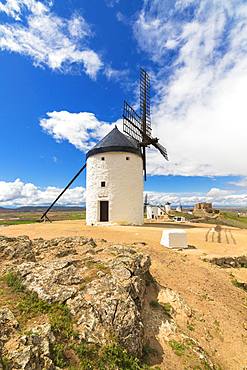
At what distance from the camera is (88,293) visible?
22.8 feet

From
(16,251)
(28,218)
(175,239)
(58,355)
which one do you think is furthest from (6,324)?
(28,218)

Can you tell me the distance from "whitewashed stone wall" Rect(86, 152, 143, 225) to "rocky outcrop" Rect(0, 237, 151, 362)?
49.3 ft

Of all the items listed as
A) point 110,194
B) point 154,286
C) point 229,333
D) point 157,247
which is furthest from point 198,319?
point 110,194

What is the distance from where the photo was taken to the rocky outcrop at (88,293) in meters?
5.25

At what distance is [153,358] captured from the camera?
6672 mm

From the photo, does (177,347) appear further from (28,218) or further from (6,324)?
(28,218)

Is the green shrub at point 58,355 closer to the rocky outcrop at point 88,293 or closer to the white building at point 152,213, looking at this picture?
the rocky outcrop at point 88,293

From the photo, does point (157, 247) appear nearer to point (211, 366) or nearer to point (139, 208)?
point (211, 366)

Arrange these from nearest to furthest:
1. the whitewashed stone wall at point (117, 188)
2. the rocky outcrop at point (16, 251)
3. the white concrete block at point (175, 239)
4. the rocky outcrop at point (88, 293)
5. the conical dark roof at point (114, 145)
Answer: the rocky outcrop at point (88, 293), the rocky outcrop at point (16, 251), the white concrete block at point (175, 239), the whitewashed stone wall at point (117, 188), the conical dark roof at point (114, 145)

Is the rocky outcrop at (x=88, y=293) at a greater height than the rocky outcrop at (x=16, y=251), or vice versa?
the rocky outcrop at (x=16, y=251)

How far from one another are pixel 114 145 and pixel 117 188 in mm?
4104

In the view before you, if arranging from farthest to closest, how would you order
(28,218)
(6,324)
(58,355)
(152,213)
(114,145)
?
(28,218), (152,213), (114,145), (6,324), (58,355)

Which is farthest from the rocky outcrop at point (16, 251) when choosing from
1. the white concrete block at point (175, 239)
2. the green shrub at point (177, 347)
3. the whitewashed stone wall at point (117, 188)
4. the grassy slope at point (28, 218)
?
the grassy slope at point (28, 218)

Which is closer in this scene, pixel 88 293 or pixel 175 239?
pixel 88 293
